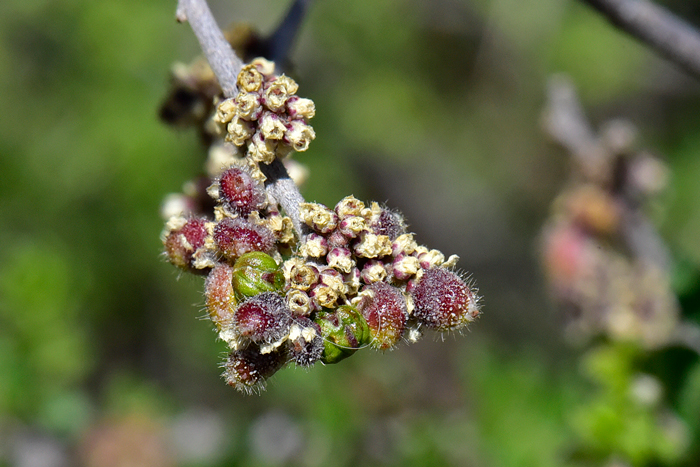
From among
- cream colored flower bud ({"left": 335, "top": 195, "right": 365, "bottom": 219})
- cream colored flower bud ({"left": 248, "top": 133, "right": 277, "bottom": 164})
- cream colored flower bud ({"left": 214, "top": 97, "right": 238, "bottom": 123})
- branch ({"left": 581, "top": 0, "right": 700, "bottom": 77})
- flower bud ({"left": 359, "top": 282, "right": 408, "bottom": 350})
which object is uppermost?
branch ({"left": 581, "top": 0, "right": 700, "bottom": 77})

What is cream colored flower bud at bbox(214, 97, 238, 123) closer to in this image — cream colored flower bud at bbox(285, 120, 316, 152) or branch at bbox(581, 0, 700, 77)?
cream colored flower bud at bbox(285, 120, 316, 152)

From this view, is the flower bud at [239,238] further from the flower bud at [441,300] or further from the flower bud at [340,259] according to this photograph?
the flower bud at [441,300]

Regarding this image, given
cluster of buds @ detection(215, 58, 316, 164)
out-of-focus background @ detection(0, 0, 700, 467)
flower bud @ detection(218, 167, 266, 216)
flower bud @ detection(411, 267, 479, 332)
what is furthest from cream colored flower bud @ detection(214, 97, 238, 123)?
out-of-focus background @ detection(0, 0, 700, 467)

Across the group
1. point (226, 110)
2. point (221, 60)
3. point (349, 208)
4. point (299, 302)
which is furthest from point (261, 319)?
point (221, 60)

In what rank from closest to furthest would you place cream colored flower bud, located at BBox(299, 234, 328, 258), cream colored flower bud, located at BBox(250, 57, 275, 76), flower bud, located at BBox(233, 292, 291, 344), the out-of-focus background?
flower bud, located at BBox(233, 292, 291, 344) → cream colored flower bud, located at BBox(299, 234, 328, 258) → cream colored flower bud, located at BBox(250, 57, 275, 76) → the out-of-focus background

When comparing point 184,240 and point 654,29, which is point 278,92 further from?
point 654,29

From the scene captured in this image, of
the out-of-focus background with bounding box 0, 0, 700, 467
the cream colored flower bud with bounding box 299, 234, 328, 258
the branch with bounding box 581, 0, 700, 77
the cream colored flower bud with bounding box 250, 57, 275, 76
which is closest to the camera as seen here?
the cream colored flower bud with bounding box 299, 234, 328, 258
